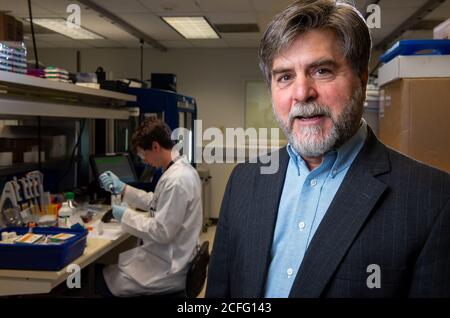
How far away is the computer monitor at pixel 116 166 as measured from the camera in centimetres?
285

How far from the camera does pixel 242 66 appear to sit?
591cm

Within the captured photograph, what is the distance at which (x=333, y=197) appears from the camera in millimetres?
874

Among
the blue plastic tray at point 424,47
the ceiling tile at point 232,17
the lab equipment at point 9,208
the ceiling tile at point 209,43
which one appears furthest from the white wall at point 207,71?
the blue plastic tray at point 424,47

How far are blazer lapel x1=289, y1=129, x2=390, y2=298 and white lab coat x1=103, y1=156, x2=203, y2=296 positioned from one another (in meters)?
1.36

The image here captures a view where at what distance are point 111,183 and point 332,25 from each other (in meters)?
2.14

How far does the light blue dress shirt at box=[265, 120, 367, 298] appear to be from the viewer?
88 centimetres

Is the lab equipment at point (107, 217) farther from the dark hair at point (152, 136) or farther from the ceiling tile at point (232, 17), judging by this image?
the ceiling tile at point (232, 17)

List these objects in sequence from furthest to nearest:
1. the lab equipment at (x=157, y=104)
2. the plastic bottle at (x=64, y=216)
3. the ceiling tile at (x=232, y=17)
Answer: the ceiling tile at (x=232, y=17) < the lab equipment at (x=157, y=104) < the plastic bottle at (x=64, y=216)

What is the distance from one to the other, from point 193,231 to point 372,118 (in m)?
1.11

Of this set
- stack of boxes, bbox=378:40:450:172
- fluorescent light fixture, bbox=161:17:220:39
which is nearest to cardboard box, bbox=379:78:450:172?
stack of boxes, bbox=378:40:450:172

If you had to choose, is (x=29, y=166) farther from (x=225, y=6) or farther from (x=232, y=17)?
(x=232, y=17)

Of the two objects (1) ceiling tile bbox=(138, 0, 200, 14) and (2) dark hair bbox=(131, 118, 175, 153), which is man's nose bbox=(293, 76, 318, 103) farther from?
(1) ceiling tile bbox=(138, 0, 200, 14)

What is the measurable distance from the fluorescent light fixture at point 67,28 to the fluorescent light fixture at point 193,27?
43.9 inches

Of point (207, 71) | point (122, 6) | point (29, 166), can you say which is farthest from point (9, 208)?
point (207, 71)
